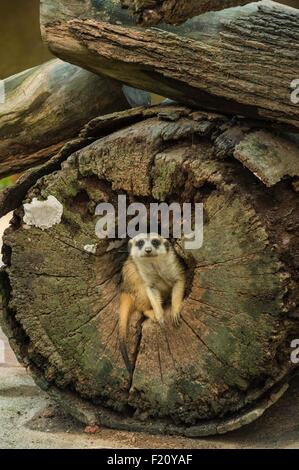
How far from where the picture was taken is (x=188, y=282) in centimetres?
399

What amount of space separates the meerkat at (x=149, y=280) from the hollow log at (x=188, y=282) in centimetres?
5

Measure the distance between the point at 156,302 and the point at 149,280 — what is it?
197 millimetres

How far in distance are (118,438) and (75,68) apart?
6.95 ft

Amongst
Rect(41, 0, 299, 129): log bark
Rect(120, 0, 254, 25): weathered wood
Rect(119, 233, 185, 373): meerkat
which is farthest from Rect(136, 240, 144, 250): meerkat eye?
Rect(120, 0, 254, 25): weathered wood

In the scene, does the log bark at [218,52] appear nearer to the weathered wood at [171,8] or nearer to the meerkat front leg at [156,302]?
the weathered wood at [171,8]

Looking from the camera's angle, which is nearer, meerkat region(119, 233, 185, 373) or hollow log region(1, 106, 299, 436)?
hollow log region(1, 106, 299, 436)

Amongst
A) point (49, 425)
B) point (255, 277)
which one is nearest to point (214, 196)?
point (255, 277)

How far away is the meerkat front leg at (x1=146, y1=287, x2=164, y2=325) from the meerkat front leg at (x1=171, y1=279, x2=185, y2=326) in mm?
85

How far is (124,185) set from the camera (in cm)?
373

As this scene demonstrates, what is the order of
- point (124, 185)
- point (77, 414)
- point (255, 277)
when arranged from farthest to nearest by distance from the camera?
point (77, 414), point (124, 185), point (255, 277)

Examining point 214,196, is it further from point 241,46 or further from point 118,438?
point 118,438

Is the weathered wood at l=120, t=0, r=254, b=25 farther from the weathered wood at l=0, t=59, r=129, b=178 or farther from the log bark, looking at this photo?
the weathered wood at l=0, t=59, r=129, b=178

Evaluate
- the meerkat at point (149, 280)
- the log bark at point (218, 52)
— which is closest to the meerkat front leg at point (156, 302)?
the meerkat at point (149, 280)

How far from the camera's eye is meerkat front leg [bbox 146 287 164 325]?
388cm
